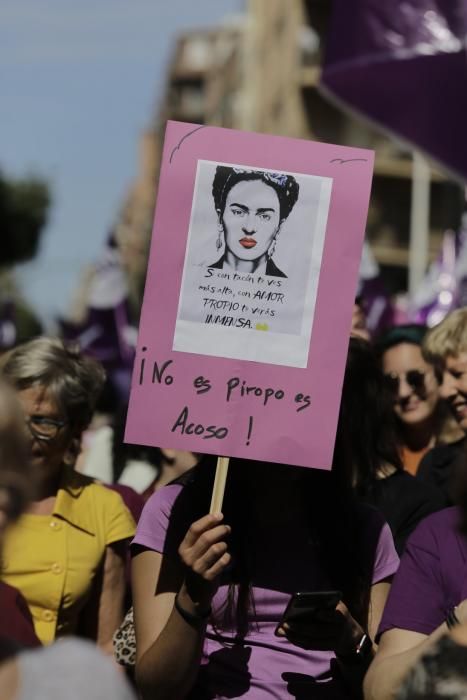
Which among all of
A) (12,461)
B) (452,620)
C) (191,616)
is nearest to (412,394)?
(191,616)

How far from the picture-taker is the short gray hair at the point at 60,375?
455cm

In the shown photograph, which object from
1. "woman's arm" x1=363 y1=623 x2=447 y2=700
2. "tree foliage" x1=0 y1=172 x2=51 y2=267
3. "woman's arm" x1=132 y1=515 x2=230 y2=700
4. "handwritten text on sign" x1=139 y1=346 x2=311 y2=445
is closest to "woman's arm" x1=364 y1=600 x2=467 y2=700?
"woman's arm" x1=363 y1=623 x2=447 y2=700

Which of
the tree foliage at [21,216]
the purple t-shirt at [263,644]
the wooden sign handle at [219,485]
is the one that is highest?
the tree foliage at [21,216]

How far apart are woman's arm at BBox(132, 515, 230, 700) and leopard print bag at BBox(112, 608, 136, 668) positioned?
2.07 ft

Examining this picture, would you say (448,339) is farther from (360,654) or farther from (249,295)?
(360,654)

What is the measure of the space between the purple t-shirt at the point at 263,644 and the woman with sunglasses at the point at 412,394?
2.15 meters

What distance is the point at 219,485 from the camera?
3.36 metres

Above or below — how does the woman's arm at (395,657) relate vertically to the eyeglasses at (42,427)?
below

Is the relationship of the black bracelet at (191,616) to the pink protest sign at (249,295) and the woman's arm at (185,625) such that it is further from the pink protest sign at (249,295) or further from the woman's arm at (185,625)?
the pink protest sign at (249,295)

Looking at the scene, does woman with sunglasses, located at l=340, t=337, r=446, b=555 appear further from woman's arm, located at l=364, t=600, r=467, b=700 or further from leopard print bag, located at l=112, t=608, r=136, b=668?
woman's arm, located at l=364, t=600, r=467, b=700

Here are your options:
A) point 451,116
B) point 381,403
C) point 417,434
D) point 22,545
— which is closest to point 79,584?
point 22,545

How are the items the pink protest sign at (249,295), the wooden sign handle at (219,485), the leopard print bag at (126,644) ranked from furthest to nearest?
the leopard print bag at (126,644)
the pink protest sign at (249,295)
the wooden sign handle at (219,485)

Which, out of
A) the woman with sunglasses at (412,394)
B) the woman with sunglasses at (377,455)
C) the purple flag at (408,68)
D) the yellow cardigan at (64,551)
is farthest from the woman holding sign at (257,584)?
the purple flag at (408,68)

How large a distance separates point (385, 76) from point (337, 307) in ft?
14.4
